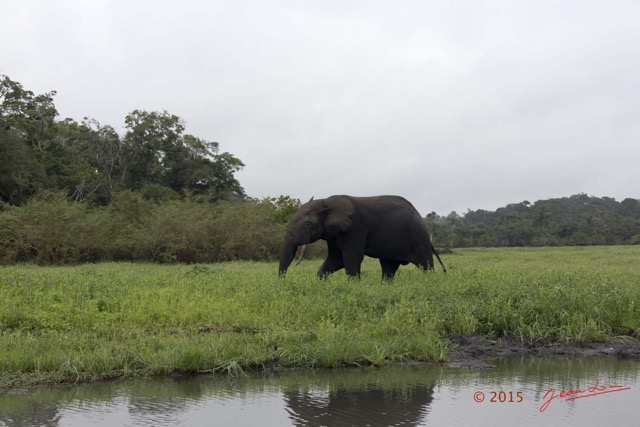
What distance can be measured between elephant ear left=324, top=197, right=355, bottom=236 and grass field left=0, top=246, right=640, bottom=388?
1.76 metres

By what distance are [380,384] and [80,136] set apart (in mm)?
43716

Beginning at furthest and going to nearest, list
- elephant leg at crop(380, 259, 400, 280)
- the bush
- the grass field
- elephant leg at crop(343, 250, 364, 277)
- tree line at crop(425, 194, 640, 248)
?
tree line at crop(425, 194, 640, 248) → the bush → elephant leg at crop(380, 259, 400, 280) → elephant leg at crop(343, 250, 364, 277) → the grass field

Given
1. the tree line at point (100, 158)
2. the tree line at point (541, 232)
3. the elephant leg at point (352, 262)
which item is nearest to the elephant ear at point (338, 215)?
the elephant leg at point (352, 262)

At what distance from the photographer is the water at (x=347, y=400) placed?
229 inches

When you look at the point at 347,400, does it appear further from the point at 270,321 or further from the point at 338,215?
the point at 338,215

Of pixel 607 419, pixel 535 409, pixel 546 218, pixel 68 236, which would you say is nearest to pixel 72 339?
pixel 535 409

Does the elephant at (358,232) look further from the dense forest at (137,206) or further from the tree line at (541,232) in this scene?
the tree line at (541,232)

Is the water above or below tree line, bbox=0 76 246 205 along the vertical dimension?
below

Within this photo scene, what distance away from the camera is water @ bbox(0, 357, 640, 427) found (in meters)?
5.82

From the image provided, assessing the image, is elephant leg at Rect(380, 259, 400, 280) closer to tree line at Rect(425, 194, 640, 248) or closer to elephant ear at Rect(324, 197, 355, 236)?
elephant ear at Rect(324, 197, 355, 236)
